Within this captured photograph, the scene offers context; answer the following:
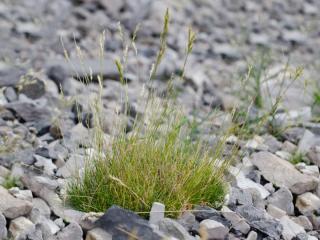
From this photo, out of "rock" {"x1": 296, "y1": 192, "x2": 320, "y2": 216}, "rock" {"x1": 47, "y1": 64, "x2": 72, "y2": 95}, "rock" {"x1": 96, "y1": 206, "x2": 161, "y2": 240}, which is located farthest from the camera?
"rock" {"x1": 47, "y1": 64, "x2": 72, "y2": 95}

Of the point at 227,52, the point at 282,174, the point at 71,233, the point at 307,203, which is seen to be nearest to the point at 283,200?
the point at 307,203

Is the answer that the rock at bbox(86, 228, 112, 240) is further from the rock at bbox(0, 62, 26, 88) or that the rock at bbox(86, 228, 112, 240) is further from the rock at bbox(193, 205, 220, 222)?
the rock at bbox(0, 62, 26, 88)

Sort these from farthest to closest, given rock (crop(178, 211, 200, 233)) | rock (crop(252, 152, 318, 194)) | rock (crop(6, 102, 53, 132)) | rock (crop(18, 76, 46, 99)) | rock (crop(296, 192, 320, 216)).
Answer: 1. rock (crop(18, 76, 46, 99))
2. rock (crop(6, 102, 53, 132))
3. rock (crop(252, 152, 318, 194))
4. rock (crop(296, 192, 320, 216))
5. rock (crop(178, 211, 200, 233))

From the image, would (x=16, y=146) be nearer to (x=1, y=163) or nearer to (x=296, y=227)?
(x=1, y=163)

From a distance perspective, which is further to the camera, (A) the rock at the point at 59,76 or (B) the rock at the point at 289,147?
(A) the rock at the point at 59,76

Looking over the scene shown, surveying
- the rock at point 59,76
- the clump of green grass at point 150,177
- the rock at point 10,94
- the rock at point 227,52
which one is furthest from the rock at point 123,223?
the rock at point 227,52

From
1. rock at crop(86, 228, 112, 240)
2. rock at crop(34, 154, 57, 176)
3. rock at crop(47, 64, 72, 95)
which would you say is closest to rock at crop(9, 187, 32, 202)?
rock at crop(34, 154, 57, 176)

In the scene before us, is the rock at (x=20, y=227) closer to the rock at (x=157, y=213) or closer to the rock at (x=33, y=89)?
the rock at (x=157, y=213)
